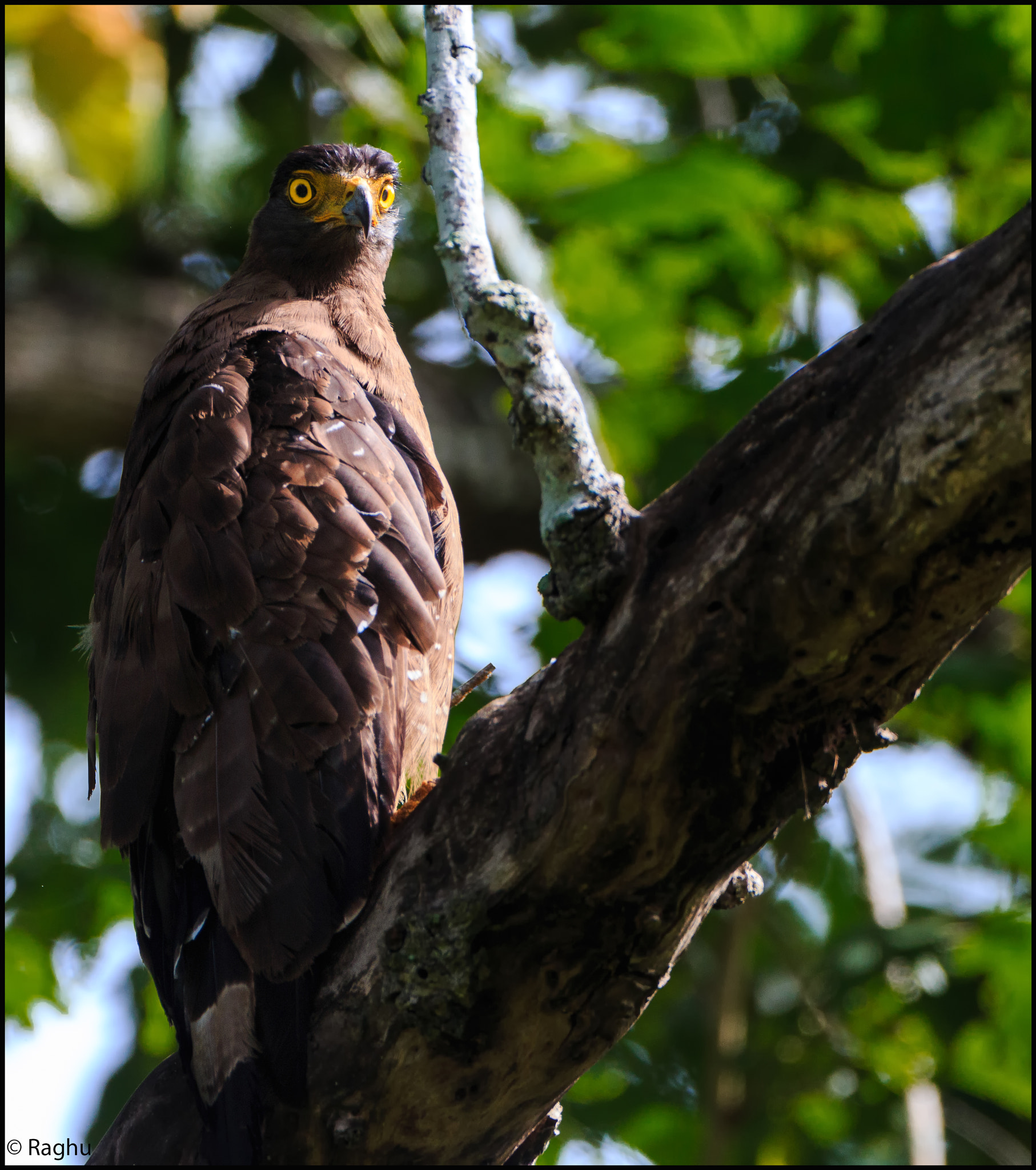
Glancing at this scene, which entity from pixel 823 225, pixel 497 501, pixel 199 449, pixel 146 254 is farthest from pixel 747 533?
pixel 146 254

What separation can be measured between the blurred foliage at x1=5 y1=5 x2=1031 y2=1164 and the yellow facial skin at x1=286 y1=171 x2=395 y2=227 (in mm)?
836

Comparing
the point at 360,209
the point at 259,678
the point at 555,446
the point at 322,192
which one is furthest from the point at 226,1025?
the point at 322,192

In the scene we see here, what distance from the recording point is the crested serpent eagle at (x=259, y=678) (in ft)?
7.22

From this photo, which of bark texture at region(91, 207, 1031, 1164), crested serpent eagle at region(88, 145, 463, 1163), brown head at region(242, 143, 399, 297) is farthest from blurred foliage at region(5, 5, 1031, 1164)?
bark texture at region(91, 207, 1031, 1164)

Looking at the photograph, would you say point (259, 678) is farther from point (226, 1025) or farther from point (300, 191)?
point (300, 191)

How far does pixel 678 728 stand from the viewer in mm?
1816

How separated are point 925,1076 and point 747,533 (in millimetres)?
3703

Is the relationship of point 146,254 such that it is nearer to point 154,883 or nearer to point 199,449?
point 199,449

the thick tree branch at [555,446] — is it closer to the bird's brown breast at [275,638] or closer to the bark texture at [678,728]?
the bark texture at [678,728]

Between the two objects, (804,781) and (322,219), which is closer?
(804,781)

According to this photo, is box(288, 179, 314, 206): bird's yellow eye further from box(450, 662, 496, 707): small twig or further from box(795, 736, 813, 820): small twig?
box(795, 736, 813, 820): small twig

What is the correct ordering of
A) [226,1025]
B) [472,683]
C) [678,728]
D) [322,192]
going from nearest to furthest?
[678,728] → [226,1025] → [472,683] → [322,192]

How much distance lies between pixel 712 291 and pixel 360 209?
1.86 meters

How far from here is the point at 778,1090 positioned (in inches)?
203
